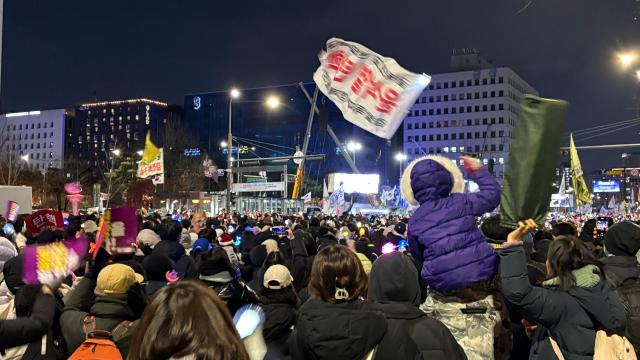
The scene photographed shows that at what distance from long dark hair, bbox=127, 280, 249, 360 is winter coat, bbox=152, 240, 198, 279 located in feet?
19.3

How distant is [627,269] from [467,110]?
132 m

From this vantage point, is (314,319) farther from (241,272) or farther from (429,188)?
(241,272)

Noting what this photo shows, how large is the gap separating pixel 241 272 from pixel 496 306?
3708 millimetres

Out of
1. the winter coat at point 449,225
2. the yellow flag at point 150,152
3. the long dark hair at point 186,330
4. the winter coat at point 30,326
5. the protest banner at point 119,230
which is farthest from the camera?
the yellow flag at point 150,152

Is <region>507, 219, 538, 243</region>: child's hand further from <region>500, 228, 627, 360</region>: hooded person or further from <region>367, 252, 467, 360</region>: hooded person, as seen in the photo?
<region>367, 252, 467, 360</region>: hooded person

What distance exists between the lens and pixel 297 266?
8.02 m

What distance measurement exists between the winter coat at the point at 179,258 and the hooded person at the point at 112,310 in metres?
3.54

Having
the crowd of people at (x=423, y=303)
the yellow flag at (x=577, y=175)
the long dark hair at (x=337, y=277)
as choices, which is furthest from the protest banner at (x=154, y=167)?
the long dark hair at (x=337, y=277)

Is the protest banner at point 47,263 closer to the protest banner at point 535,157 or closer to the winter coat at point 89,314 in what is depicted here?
the winter coat at point 89,314

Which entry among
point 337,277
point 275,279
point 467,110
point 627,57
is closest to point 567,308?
point 337,277

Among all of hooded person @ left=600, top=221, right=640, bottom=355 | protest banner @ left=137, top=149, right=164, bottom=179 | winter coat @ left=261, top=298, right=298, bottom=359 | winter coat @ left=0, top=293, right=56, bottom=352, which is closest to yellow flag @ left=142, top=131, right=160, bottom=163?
protest banner @ left=137, top=149, right=164, bottom=179

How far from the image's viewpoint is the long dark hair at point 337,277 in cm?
352

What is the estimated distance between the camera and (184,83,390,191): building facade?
103 m

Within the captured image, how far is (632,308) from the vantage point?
175 inches
